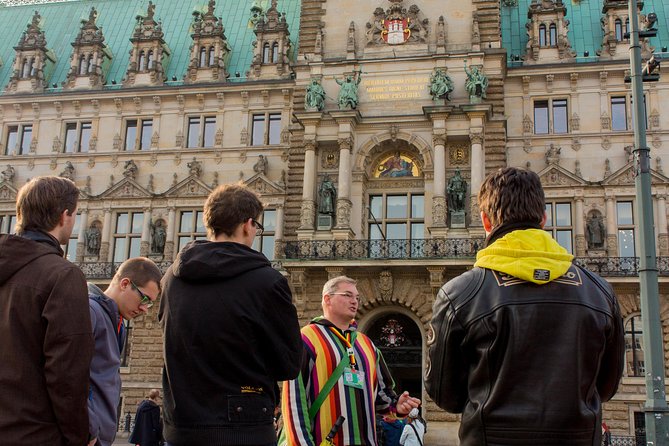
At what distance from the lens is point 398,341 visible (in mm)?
25484

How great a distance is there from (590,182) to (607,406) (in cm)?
777

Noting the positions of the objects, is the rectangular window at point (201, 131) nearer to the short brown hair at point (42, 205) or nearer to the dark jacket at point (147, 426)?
the dark jacket at point (147, 426)

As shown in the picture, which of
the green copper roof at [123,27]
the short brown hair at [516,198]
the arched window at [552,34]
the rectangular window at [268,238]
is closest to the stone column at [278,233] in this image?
the rectangular window at [268,238]

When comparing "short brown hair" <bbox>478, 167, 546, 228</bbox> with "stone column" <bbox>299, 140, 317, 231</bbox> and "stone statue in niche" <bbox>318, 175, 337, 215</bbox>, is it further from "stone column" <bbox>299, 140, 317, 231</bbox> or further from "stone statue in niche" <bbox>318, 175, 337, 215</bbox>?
"stone statue in niche" <bbox>318, 175, 337, 215</bbox>

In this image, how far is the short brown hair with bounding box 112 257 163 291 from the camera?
4984 millimetres

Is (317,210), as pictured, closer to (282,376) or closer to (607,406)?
(607,406)

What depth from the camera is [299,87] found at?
2838 cm

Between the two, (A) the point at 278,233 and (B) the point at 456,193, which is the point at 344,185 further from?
(B) the point at 456,193

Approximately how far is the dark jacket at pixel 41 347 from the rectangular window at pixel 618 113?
1027 inches

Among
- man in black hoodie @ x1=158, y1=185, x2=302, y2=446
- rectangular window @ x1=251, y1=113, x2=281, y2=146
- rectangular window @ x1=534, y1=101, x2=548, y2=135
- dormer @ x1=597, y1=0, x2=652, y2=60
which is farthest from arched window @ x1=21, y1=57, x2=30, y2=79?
man in black hoodie @ x1=158, y1=185, x2=302, y2=446

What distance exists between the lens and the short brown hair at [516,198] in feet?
12.1

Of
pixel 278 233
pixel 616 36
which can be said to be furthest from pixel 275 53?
pixel 616 36

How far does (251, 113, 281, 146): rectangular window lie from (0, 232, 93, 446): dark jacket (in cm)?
2581

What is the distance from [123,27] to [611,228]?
962 inches
